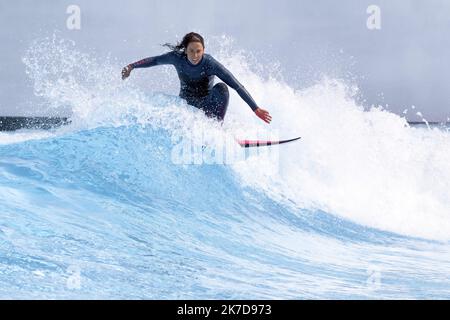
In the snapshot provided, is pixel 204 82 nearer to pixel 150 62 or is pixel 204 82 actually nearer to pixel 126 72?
pixel 150 62

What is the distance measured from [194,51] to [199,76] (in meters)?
0.44

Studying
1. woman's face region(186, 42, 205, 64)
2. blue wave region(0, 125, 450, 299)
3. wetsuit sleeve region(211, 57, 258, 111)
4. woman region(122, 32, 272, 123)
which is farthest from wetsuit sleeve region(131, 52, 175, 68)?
blue wave region(0, 125, 450, 299)

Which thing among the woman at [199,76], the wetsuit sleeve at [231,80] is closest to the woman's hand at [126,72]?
the woman at [199,76]

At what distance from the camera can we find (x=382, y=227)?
6512 millimetres

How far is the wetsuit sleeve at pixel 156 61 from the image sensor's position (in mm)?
6133

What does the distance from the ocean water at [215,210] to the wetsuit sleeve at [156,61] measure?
57 centimetres

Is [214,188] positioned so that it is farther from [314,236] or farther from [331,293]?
[331,293]

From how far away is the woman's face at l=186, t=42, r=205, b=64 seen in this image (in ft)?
18.9

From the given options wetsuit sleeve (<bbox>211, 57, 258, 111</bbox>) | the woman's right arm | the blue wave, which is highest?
the woman's right arm

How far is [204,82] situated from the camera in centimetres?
624

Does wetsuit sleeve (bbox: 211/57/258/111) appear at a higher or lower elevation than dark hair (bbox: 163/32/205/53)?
lower

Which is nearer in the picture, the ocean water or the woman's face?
the ocean water

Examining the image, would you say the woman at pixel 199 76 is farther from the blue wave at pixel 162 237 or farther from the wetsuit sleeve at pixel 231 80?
the blue wave at pixel 162 237

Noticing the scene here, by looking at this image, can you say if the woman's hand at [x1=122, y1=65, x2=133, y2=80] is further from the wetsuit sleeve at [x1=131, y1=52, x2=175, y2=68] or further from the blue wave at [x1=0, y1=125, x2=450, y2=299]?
the blue wave at [x1=0, y1=125, x2=450, y2=299]
